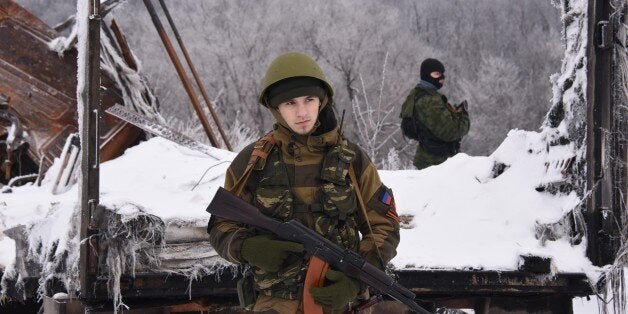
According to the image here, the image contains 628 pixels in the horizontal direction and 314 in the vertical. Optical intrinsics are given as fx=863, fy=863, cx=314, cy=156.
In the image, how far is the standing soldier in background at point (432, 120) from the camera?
271 inches

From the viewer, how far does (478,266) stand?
13.2 ft

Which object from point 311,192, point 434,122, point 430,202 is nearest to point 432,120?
point 434,122

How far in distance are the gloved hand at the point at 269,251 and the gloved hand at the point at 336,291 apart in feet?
0.45

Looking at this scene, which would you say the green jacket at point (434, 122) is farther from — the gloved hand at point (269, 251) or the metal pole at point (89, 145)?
the gloved hand at point (269, 251)

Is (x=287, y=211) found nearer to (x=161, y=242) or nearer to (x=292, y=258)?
(x=292, y=258)

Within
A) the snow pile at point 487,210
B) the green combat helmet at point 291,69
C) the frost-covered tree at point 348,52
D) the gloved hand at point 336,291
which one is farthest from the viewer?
the frost-covered tree at point 348,52

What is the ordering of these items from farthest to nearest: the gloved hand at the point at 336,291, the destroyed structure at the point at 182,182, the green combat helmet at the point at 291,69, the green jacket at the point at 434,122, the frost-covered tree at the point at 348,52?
1. the frost-covered tree at the point at 348,52
2. the green jacket at the point at 434,122
3. the destroyed structure at the point at 182,182
4. the green combat helmet at the point at 291,69
5. the gloved hand at the point at 336,291

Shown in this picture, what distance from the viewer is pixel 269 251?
2.76m

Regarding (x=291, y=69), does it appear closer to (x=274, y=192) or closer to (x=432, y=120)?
(x=274, y=192)

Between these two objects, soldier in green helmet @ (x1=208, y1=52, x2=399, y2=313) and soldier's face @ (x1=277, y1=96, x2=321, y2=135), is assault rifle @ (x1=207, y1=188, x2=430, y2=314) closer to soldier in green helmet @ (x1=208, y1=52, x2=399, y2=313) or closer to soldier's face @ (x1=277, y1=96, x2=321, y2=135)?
soldier in green helmet @ (x1=208, y1=52, x2=399, y2=313)

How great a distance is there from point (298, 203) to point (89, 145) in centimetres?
99

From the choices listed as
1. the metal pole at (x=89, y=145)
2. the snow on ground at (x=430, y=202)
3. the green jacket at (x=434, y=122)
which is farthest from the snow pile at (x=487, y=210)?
the green jacket at (x=434, y=122)

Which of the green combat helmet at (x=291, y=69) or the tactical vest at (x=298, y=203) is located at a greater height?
the green combat helmet at (x=291, y=69)

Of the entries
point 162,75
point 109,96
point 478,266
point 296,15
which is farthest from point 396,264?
point 296,15
